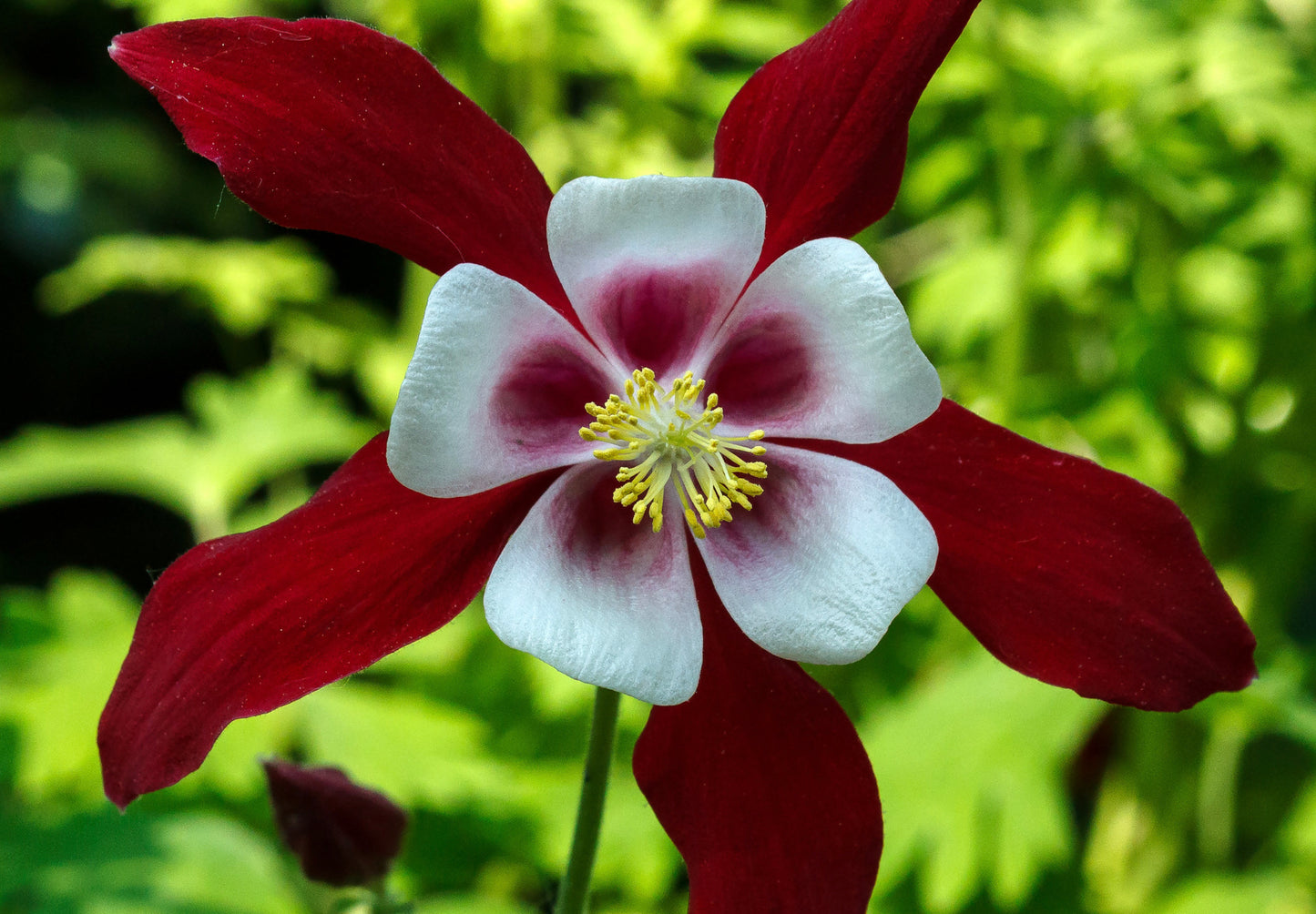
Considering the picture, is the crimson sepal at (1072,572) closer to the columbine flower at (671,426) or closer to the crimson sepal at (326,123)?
the columbine flower at (671,426)

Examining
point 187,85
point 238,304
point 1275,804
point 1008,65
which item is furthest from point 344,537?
point 1275,804

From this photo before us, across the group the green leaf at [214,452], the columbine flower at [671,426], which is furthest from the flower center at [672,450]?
the green leaf at [214,452]

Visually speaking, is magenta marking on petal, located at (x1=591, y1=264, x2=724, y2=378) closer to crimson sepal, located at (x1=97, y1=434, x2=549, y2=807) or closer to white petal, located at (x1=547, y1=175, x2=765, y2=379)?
white petal, located at (x1=547, y1=175, x2=765, y2=379)

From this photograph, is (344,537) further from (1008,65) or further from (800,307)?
(1008,65)

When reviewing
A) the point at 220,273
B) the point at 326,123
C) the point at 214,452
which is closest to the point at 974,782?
the point at 326,123

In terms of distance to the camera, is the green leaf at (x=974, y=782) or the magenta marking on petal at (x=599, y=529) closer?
the magenta marking on petal at (x=599, y=529)
